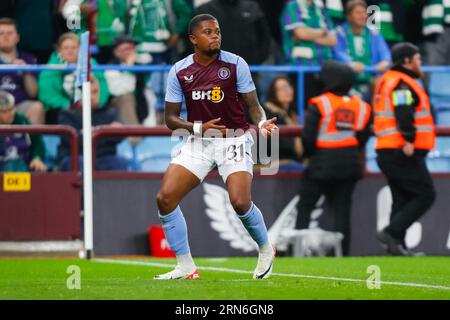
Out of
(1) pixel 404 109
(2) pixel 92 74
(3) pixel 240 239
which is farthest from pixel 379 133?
(2) pixel 92 74

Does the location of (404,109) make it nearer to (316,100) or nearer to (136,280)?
(316,100)

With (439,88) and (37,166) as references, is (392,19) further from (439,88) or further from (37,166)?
(37,166)

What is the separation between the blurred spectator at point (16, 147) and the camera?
1622 cm

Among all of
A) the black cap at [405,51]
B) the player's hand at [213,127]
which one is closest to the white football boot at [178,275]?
the player's hand at [213,127]

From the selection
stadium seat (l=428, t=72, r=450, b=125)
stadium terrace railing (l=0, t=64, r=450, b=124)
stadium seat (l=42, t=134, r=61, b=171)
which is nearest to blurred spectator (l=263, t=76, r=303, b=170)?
stadium terrace railing (l=0, t=64, r=450, b=124)

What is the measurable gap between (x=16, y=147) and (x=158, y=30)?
8.65ft

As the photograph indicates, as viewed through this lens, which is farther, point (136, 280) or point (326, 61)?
point (326, 61)

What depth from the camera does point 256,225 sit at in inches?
434

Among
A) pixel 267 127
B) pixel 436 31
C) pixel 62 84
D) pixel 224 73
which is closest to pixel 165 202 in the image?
pixel 267 127

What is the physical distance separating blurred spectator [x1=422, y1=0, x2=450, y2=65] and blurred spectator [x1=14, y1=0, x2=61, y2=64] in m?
5.44

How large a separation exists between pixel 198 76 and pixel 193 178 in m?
0.88

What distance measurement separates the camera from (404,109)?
16.0m
